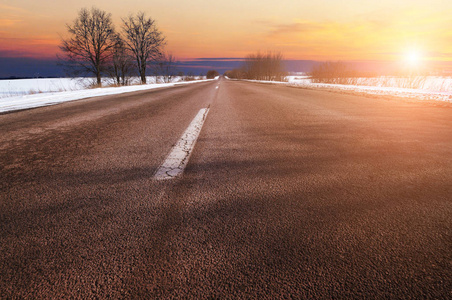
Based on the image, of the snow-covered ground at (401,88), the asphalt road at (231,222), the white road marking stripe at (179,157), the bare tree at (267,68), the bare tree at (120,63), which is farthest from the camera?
the bare tree at (267,68)

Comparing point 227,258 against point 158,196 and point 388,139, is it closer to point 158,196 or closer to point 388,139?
point 158,196

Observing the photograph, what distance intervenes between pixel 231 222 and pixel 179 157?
4.96 ft

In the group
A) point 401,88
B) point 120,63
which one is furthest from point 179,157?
point 120,63

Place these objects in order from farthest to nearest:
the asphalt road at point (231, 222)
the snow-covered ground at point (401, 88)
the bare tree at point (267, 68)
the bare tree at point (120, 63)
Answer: the bare tree at point (267, 68), the bare tree at point (120, 63), the snow-covered ground at point (401, 88), the asphalt road at point (231, 222)

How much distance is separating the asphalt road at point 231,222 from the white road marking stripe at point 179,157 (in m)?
0.11

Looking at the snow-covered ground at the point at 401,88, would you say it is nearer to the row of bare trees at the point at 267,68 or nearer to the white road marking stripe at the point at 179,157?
the white road marking stripe at the point at 179,157

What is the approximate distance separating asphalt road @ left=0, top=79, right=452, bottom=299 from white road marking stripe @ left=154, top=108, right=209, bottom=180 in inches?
4.3

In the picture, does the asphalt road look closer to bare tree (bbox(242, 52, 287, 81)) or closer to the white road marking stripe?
the white road marking stripe

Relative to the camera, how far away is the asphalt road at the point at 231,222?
1114mm

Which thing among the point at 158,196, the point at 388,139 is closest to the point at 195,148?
the point at 158,196

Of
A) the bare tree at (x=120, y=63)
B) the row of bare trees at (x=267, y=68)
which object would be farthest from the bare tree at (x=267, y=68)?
the bare tree at (x=120, y=63)

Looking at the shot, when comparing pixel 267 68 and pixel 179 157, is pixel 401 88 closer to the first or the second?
pixel 179 157

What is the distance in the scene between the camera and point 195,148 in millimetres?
3275

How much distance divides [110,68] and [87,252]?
146 feet
